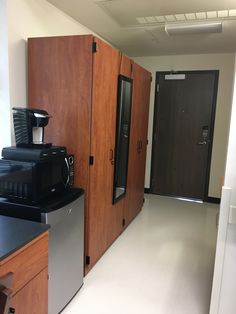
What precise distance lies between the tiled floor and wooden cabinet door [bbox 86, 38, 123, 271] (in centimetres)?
25

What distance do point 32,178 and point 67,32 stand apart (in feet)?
6.16

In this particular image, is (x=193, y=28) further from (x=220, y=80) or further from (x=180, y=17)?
(x=220, y=80)

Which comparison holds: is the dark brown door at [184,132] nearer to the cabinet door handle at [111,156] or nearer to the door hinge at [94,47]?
the cabinet door handle at [111,156]

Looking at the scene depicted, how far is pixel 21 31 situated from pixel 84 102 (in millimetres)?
798

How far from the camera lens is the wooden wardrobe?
2219 millimetres

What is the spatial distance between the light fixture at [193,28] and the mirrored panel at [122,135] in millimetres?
767

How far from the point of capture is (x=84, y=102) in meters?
2.24

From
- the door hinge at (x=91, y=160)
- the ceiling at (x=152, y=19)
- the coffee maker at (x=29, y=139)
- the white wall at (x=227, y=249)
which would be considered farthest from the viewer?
the ceiling at (x=152, y=19)

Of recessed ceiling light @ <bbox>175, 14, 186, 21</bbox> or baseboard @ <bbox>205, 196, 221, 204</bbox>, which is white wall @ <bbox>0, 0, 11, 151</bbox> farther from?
baseboard @ <bbox>205, 196, 221, 204</bbox>

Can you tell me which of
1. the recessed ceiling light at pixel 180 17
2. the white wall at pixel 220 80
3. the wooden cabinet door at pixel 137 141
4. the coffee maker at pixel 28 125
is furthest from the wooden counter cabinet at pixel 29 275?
the white wall at pixel 220 80

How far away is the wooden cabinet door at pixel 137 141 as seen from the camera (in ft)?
11.3

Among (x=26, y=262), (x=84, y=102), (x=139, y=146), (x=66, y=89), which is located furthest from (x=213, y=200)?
(x=26, y=262)

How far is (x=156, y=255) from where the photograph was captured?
9.72ft

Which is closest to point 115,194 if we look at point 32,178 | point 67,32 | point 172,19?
point 32,178
